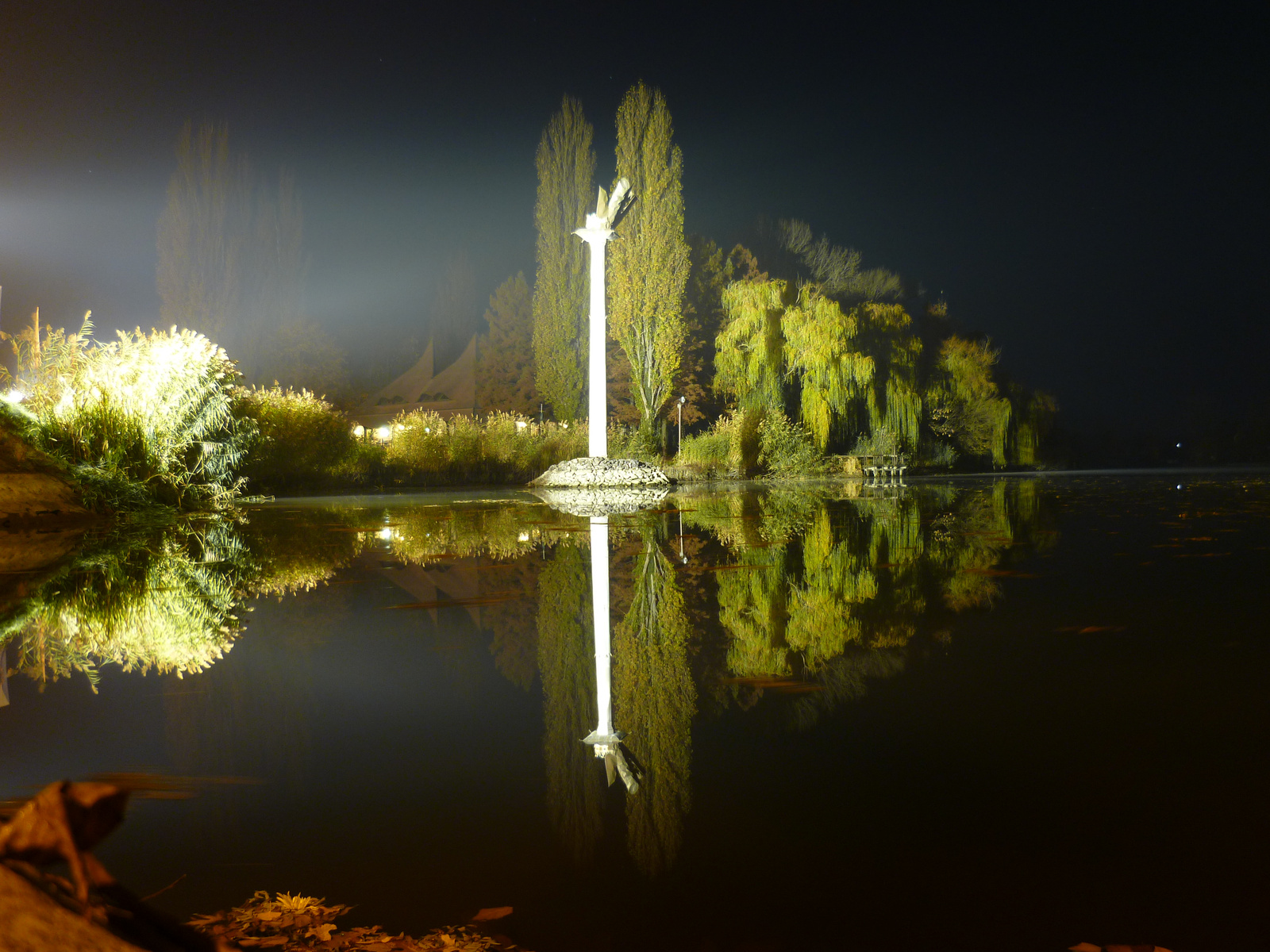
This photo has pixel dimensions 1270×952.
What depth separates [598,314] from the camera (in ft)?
53.9

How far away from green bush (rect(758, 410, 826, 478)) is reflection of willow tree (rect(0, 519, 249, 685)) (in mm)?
16548

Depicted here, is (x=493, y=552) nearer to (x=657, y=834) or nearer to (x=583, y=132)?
(x=657, y=834)

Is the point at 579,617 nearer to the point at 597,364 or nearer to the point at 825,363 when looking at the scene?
the point at 597,364

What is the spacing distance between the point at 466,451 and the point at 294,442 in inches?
156

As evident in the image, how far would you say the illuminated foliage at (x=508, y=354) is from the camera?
33156mm

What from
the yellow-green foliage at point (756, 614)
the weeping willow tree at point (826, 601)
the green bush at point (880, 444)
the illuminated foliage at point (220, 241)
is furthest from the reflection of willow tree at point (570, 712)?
the illuminated foliage at point (220, 241)

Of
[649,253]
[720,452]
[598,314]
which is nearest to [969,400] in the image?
[720,452]

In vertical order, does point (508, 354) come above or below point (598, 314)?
above

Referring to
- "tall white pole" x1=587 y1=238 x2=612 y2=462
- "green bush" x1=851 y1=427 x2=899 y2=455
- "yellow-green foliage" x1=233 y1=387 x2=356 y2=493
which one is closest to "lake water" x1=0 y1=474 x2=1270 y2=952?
"yellow-green foliage" x1=233 y1=387 x2=356 y2=493

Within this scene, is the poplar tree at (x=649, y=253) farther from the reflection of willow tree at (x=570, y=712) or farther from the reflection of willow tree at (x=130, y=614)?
the reflection of willow tree at (x=570, y=712)

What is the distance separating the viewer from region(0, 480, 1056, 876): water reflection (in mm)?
1999

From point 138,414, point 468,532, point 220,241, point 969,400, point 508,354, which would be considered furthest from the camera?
point 508,354

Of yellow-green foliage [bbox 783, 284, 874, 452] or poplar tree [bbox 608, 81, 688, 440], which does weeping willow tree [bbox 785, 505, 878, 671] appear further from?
poplar tree [bbox 608, 81, 688, 440]

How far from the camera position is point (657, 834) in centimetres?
151
